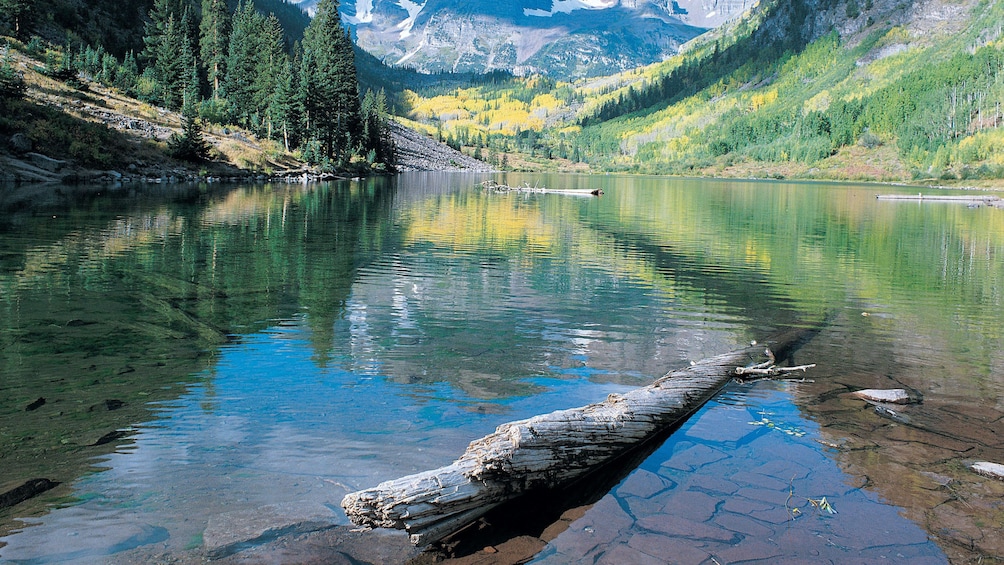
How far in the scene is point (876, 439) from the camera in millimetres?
9828

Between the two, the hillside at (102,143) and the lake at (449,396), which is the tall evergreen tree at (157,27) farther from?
the lake at (449,396)

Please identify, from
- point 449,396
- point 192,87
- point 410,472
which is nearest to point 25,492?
point 410,472

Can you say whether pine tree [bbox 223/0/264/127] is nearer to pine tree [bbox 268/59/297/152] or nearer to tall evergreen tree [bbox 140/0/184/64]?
pine tree [bbox 268/59/297/152]

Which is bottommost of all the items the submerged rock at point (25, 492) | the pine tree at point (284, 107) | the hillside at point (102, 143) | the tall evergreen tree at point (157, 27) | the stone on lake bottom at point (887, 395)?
the submerged rock at point (25, 492)

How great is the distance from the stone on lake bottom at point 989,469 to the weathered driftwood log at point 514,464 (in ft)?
12.4

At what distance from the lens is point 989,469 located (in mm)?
8719

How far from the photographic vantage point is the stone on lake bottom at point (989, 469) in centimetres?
855

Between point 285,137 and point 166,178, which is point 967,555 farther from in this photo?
point 285,137

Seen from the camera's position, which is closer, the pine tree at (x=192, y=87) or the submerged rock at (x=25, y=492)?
the submerged rock at (x=25, y=492)

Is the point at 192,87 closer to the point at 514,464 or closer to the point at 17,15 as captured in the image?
the point at 17,15

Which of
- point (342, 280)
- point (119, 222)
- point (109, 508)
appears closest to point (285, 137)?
point (119, 222)

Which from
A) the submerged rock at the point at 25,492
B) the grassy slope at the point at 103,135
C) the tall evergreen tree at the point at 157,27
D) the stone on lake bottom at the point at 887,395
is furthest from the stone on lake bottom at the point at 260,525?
the tall evergreen tree at the point at 157,27

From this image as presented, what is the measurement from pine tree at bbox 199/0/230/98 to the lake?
79687 millimetres

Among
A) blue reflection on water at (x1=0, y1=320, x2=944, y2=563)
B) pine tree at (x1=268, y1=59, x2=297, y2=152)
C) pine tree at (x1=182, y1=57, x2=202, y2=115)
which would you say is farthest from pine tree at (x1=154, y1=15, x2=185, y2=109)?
blue reflection on water at (x1=0, y1=320, x2=944, y2=563)
